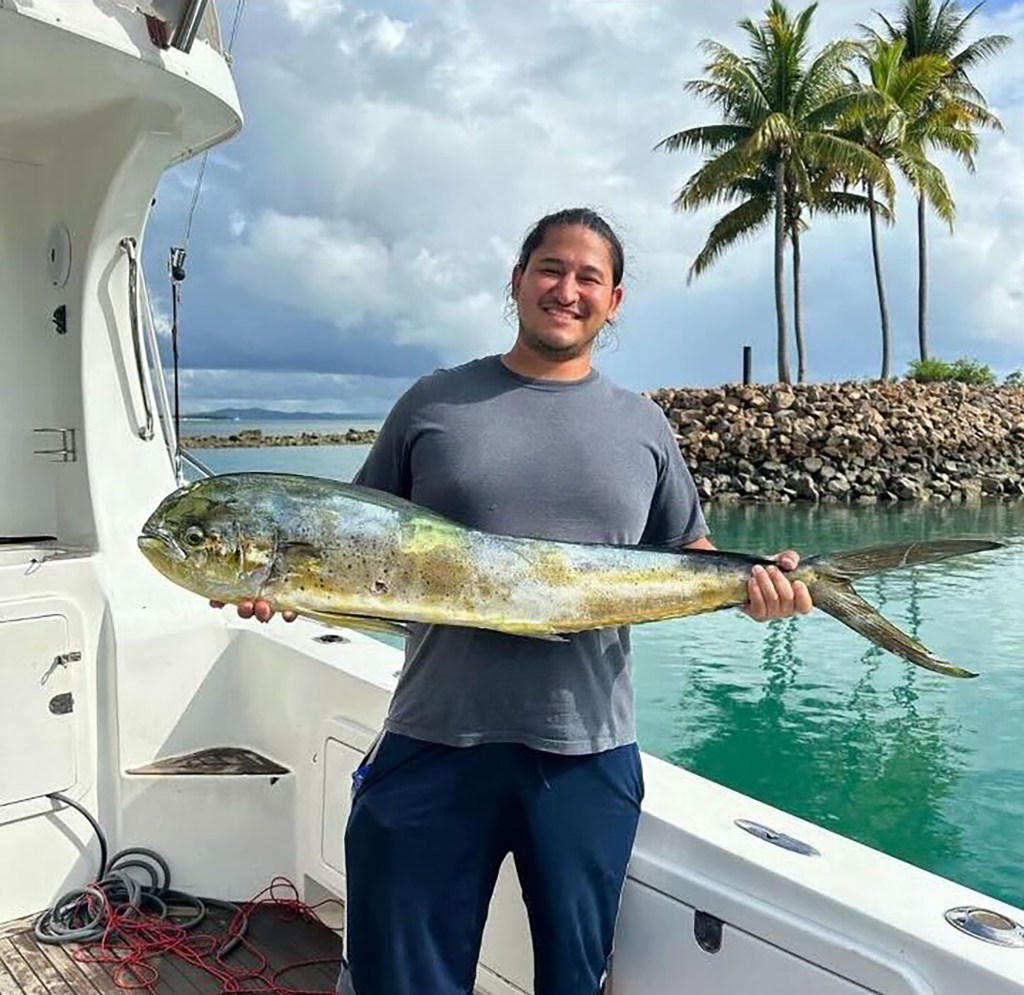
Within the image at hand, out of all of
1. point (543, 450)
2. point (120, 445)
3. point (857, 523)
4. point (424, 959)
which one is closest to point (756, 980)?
point (424, 959)

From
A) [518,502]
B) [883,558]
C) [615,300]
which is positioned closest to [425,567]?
[518,502]

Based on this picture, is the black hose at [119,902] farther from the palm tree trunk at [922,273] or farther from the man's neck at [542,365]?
the palm tree trunk at [922,273]

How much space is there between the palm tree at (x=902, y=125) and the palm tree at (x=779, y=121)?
857 mm

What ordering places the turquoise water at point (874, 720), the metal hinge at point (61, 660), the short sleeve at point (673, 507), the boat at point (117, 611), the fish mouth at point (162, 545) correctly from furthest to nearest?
the turquoise water at point (874, 720) < the metal hinge at point (61, 660) < the boat at point (117, 611) < the short sleeve at point (673, 507) < the fish mouth at point (162, 545)

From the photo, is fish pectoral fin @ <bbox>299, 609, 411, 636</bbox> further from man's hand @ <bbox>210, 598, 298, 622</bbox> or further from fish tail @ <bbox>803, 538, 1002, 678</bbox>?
fish tail @ <bbox>803, 538, 1002, 678</bbox>

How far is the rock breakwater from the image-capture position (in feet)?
82.3

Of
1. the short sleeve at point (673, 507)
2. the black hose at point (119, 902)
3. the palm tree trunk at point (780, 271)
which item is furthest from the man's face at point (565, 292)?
the palm tree trunk at point (780, 271)

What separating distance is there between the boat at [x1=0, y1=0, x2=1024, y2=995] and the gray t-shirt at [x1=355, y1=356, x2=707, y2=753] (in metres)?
0.59

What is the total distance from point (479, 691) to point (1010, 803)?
669 centimetres

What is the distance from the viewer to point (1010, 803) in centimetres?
728

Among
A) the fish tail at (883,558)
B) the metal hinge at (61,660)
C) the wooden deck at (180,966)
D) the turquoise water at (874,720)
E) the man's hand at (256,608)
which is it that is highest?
the fish tail at (883,558)

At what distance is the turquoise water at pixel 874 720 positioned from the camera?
6980mm

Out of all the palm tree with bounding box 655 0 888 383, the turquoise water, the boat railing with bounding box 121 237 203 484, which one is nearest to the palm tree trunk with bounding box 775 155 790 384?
the palm tree with bounding box 655 0 888 383

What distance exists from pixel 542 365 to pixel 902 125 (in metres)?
29.0
